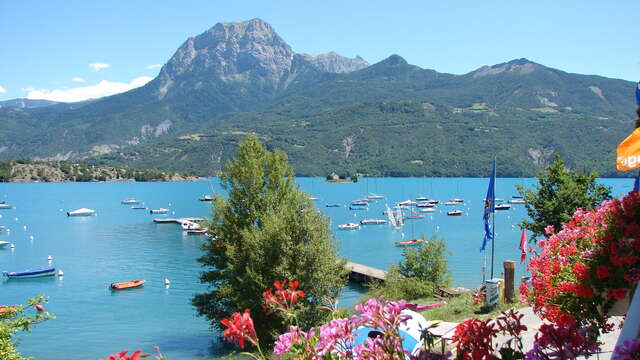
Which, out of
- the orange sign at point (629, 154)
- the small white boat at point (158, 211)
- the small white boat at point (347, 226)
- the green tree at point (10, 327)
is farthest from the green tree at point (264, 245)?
the small white boat at point (158, 211)

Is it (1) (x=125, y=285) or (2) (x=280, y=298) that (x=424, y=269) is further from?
(1) (x=125, y=285)

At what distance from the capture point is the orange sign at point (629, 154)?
13.6 feet

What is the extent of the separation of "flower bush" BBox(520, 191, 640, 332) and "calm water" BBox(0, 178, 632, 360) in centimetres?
2350

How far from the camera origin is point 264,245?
2386cm

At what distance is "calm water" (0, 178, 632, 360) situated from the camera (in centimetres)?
3027

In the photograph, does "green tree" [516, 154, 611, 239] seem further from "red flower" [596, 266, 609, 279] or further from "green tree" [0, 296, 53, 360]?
"red flower" [596, 266, 609, 279]

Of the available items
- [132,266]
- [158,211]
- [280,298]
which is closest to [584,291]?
[280,298]

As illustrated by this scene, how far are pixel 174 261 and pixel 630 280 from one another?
185ft

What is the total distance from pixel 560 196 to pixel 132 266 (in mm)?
42168

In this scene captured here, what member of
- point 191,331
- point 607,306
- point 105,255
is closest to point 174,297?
point 191,331

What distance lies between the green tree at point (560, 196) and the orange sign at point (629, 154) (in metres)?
23.6

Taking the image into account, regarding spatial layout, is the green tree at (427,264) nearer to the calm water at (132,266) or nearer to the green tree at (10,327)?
the calm water at (132,266)

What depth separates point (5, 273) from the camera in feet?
163

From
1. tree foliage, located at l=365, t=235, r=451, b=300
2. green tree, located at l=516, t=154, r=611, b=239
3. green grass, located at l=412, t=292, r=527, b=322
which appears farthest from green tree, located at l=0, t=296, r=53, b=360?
green tree, located at l=516, t=154, r=611, b=239
